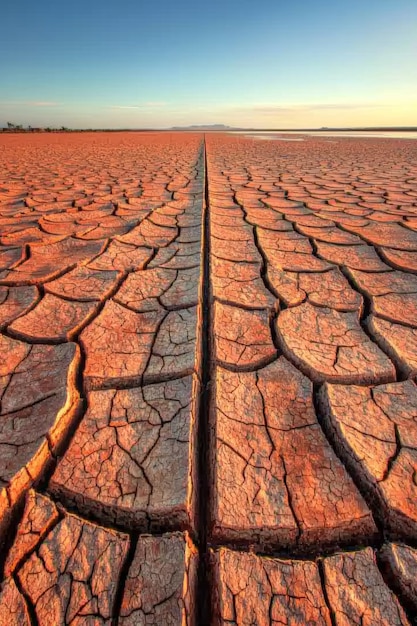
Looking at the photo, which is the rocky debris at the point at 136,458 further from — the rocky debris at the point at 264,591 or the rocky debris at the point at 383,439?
the rocky debris at the point at 383,439

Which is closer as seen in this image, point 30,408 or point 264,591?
point 264,591

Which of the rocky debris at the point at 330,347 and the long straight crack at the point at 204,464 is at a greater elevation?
the rocky debris at the point at 330,347

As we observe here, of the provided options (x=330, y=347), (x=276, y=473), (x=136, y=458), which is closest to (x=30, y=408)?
(x=136, y=458)

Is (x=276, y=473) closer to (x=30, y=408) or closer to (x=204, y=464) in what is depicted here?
(x=204, y=464)

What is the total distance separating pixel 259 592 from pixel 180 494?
230 millimetres

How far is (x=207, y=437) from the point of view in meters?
0.89

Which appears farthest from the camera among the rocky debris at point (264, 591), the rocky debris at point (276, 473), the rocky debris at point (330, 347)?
the rocky debris at point (330, 347)

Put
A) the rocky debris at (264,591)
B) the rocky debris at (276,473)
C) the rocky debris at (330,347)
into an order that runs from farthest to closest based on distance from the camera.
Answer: the rocky debris at (330,347) → the rocky debris at (276,473) → the rocky debris at (264,591)

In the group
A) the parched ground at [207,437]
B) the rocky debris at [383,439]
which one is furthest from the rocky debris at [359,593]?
the rocky debris at [383,439]

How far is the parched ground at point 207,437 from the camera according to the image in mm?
601

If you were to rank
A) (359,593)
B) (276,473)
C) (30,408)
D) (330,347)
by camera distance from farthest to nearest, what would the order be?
(330,347) < (30,408) < (276,473) < (359,593)

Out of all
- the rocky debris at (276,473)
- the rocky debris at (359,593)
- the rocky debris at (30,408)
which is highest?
the rocky debris at (30,408)

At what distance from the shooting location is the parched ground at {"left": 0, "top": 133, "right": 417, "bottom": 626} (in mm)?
601

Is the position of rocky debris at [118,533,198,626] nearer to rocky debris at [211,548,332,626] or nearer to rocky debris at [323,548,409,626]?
rocky debris at [211,548,332,626]
